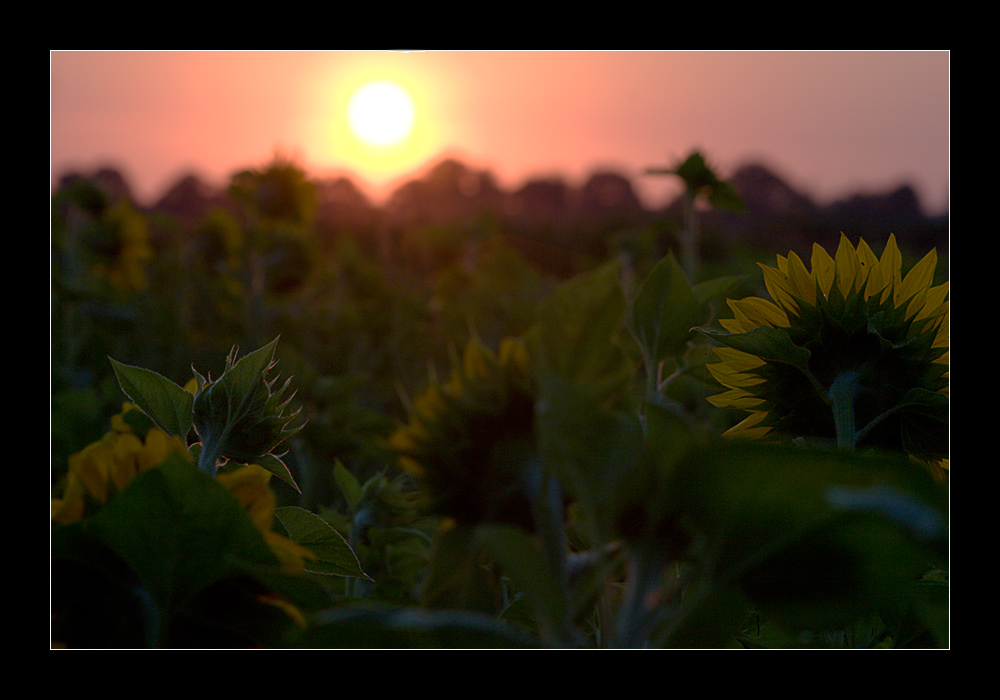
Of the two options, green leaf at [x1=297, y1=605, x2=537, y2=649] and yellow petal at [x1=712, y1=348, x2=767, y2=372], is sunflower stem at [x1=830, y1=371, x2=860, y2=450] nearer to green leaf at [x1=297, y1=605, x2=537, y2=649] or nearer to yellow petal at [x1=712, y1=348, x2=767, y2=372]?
yellow petal at [x1=712, y1=348, x2=767, y2=372]

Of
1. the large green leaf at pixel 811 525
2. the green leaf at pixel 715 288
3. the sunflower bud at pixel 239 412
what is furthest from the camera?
the green leaf at pixel 715 288

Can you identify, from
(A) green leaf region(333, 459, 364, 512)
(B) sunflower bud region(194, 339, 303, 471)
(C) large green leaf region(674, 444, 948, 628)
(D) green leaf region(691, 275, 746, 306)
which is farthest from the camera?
(A) green leaf region(333, 459, 364, 512)

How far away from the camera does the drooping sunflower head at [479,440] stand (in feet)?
0.93

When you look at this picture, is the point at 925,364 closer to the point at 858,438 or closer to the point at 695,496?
the point at 858,438

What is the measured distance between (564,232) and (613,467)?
338cm

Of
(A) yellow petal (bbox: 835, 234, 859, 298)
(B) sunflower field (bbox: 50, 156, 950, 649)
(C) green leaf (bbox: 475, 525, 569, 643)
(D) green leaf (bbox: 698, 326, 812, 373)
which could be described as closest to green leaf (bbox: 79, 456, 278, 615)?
(B) sunflower field (bbox: 50, 156, 950, 649)

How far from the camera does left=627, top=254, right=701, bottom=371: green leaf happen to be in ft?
1.41

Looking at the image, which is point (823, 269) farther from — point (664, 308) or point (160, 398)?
point (160, 398)

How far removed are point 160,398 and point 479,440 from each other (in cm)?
20

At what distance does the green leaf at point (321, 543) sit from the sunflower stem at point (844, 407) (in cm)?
27

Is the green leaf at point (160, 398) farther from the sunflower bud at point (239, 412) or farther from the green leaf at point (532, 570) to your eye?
the green leaf at point (532, 570)

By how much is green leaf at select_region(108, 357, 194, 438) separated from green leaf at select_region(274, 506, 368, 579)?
71mm

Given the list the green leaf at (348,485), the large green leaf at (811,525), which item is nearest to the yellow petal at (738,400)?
the large green leaf at (811,525)
